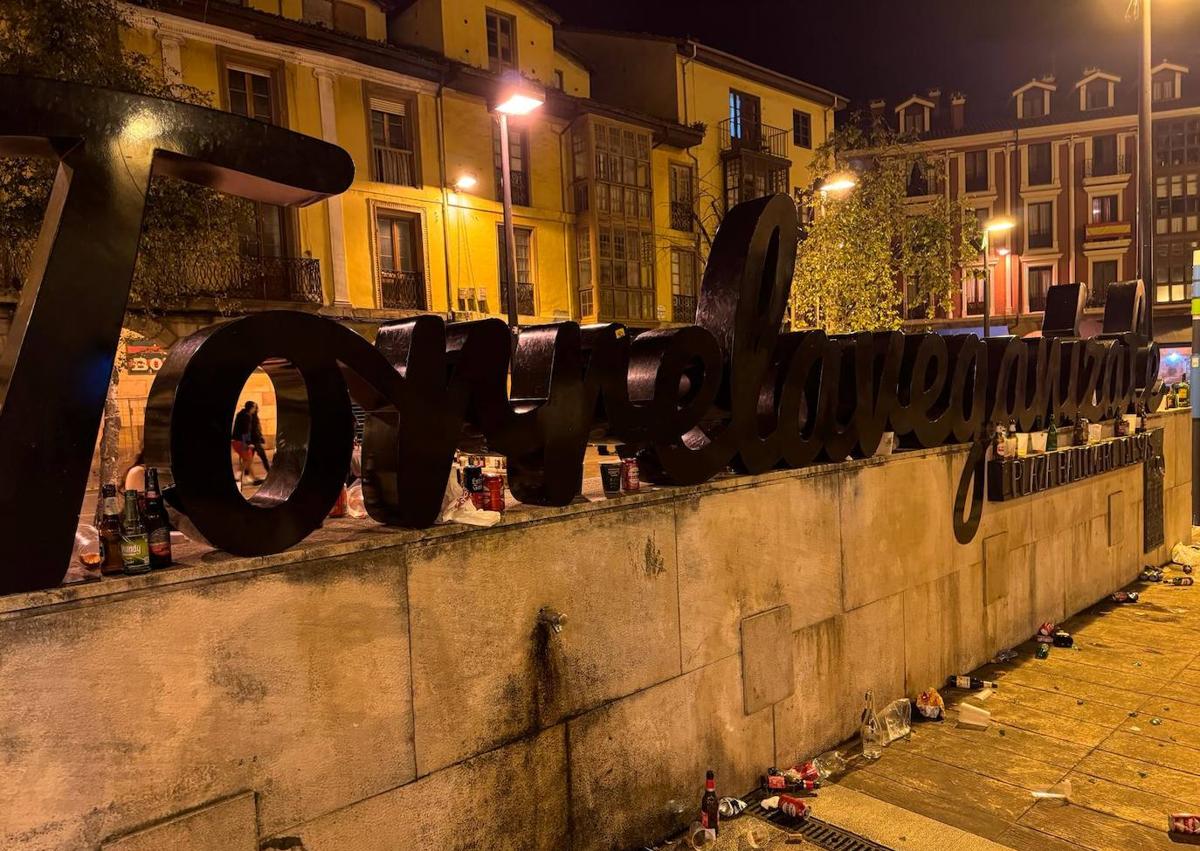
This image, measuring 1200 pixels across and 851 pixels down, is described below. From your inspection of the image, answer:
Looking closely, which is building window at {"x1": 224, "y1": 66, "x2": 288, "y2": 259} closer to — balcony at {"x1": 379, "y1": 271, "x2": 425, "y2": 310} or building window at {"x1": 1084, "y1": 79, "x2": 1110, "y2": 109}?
balcony at {"x1": 379, "y1": 271, "x2": 425, "y2": 310}

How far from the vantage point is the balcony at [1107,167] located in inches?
1657

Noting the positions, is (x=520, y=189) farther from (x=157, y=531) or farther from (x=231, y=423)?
(x=157, y=531)

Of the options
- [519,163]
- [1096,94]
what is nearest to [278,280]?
[519,163]

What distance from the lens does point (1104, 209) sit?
42.7 meters

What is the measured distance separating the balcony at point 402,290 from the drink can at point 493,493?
18.1 metres

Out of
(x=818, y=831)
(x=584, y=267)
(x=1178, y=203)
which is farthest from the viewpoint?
(x=1178, y=203)

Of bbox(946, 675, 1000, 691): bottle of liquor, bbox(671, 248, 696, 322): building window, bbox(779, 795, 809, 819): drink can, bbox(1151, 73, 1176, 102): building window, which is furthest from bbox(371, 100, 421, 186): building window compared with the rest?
bbox(1151, 73, 1176, 102): building window

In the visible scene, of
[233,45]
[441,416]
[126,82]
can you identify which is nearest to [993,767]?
[441,416]

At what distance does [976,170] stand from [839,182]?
1371 inches

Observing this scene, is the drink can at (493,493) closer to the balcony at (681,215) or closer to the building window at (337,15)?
the building window at (337,15)

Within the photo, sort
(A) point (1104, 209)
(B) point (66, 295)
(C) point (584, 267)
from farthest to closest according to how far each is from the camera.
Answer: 1. (A) point (1104, 209)
2. (C) point (584, 267)
3. (B) point (66, 295)

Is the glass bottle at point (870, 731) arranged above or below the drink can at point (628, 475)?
below

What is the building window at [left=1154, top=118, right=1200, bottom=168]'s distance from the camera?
136 ft

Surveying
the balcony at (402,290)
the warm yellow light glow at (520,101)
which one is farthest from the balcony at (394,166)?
the warm yellow light glow at (520,101)
